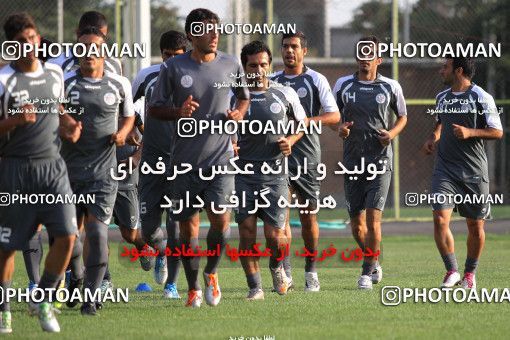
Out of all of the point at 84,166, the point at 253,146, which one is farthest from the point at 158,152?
the point at 84,166

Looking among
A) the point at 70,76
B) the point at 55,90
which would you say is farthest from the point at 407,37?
the point at 55,90

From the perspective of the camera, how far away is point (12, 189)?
9.44 meters

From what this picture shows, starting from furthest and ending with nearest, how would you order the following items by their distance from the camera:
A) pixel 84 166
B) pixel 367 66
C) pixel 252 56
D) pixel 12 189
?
pixel 367 66
pixel 252 56
pixel 84 166
pixel 12 189

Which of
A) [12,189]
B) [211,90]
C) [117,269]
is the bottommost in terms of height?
[117,269]

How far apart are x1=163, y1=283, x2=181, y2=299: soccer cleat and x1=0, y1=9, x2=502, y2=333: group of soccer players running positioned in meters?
0.02

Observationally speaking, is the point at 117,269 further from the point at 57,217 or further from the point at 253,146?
the point at 57,217

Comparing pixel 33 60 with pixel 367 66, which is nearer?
pixel 33 60

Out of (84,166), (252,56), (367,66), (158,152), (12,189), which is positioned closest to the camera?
(12,189)

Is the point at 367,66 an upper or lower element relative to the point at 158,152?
upper

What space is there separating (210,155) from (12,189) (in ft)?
6.82

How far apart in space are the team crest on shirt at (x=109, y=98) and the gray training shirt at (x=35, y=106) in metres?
1.28

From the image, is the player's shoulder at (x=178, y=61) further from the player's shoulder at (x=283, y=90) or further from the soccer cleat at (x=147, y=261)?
the soccer cleat at (x=147, y=261)

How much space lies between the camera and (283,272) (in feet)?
40.8

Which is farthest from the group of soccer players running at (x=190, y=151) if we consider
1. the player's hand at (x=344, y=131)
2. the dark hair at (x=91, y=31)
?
the player's hand at (x=344, y=131)
